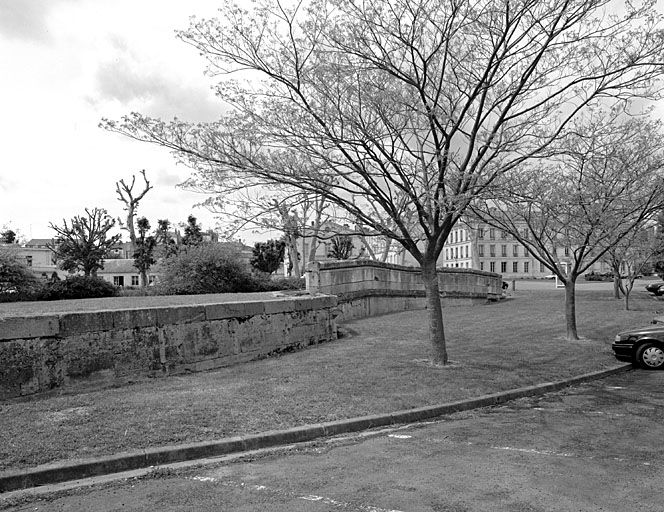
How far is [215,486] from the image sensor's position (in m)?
4.77

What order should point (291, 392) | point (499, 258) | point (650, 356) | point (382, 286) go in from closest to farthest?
point (291, 392), point (650, 356), point (382, 286), point (499, 258)

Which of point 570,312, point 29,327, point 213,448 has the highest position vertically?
point 29,327

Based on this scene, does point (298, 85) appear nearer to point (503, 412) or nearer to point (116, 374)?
point (116, 374)

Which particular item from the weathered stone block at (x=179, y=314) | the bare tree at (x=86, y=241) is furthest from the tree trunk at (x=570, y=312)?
the bare tree at (x=86, y=241)

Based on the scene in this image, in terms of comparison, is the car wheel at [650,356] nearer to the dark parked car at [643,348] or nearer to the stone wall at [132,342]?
the dark parked car at [643,348]

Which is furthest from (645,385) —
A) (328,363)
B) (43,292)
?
(43,292)

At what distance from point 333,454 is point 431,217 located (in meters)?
5.45

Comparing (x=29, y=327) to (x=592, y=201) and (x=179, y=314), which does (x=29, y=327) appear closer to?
(x=179, y=314)

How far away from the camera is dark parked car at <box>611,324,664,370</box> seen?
39.2 ft

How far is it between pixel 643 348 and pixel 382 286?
33.4 feet

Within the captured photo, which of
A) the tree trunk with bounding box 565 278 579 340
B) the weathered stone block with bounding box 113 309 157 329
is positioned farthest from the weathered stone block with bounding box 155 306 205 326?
the tree trunk with bounding box 565 278 579 340

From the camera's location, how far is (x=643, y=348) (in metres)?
12.0

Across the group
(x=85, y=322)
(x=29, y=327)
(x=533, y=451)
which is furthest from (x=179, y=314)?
(x=533, y=451)

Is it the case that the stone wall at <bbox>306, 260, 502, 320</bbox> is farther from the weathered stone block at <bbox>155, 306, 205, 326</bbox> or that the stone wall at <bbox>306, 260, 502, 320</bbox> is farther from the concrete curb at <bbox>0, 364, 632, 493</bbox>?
the concrete curb at <bbox>0, 364, 632, 493</bbox>
